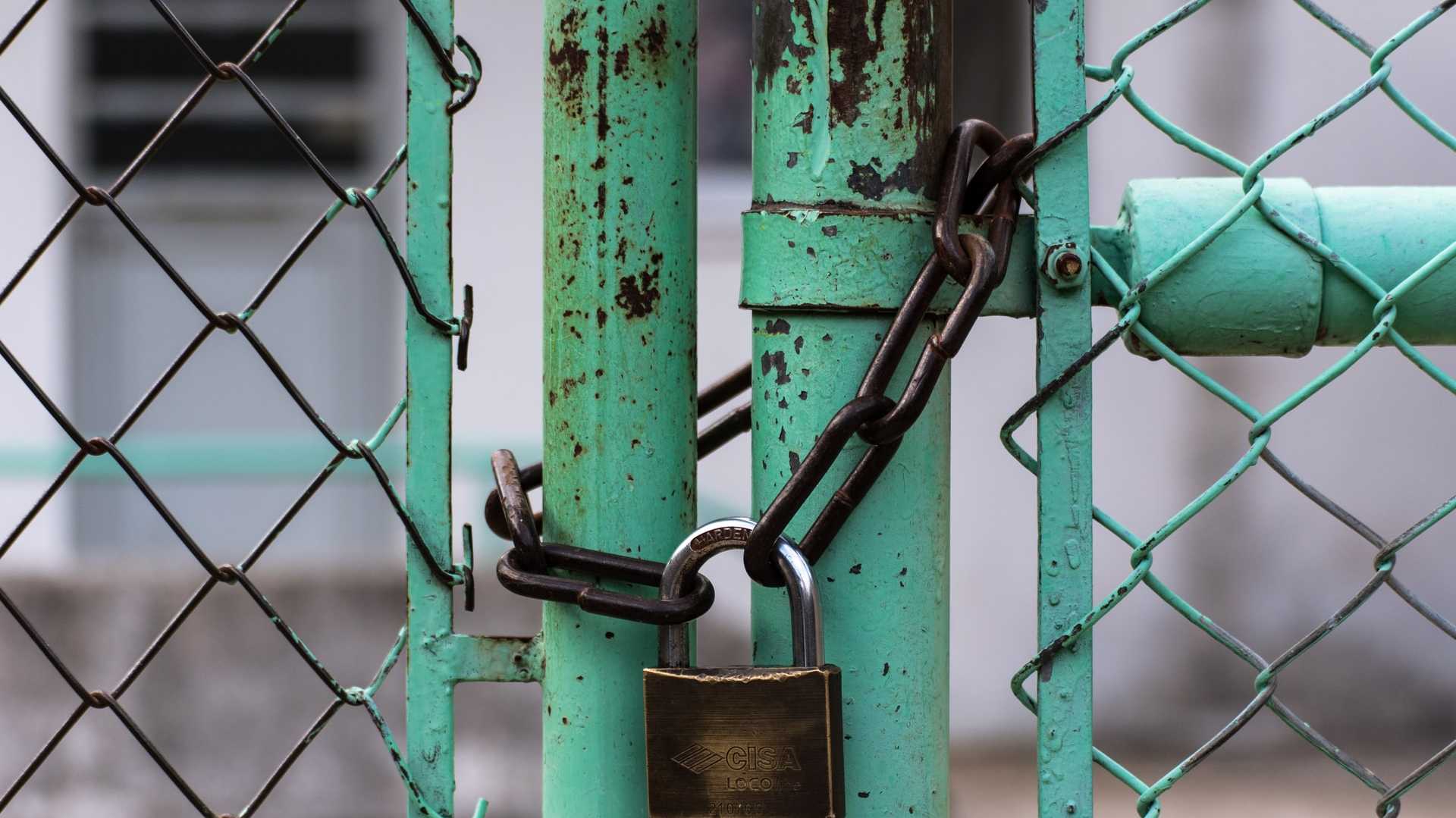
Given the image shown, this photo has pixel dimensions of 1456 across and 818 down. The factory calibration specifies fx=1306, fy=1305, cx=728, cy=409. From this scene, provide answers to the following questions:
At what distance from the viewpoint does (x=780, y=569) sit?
0.69 metres

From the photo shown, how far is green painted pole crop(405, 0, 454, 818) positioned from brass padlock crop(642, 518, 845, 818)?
139 millimetres

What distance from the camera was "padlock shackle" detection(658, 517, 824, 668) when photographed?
0.69 m

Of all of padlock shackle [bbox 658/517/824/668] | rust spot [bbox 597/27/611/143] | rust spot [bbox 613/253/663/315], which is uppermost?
rust spot [bbox 597/27/611/143]

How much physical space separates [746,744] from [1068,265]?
1.01 feet

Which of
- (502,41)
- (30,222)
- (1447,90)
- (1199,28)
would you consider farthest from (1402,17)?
(30,222)

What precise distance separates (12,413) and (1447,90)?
16.3 feet

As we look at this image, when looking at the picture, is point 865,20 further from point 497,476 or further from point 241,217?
point 241,217

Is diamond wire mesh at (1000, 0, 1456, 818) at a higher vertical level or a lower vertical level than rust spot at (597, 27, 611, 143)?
lower

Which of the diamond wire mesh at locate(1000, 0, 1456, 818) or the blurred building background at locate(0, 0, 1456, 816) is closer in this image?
the diamond wire mesh at locate(1000, 0, 1456, 818)

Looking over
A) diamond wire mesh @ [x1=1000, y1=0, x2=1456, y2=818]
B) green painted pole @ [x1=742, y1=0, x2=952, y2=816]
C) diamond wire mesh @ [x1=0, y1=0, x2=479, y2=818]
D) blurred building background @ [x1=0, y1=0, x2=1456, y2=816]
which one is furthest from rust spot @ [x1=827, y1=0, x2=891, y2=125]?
blurred building background @ [x1=0, y1=0, x2=1456, y2=816]

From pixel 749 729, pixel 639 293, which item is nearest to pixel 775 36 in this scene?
pixel 639 293

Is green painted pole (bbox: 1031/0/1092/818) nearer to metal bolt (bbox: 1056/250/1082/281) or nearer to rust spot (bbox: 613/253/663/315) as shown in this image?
metal bolt (bbox: 1056/250/1082/281)

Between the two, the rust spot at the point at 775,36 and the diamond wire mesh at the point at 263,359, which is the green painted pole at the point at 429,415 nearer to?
the diamond wire mesh at the point at 263,359

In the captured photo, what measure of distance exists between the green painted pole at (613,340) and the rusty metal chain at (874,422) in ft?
0.11
